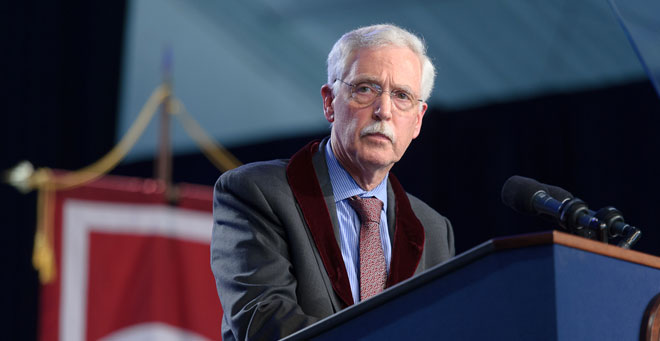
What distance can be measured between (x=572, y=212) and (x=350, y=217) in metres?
0.52

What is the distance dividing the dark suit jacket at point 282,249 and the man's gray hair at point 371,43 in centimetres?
20

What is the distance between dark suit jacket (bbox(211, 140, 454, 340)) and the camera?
1386 mm

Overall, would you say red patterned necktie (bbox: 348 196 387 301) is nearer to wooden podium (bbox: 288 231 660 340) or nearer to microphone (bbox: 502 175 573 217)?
microphone (bbox: 502 175 573 217)

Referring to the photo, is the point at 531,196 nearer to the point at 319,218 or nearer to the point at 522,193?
the point at 522,193

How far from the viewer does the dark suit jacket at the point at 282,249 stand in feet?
4.55

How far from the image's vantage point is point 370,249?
1.63 meters

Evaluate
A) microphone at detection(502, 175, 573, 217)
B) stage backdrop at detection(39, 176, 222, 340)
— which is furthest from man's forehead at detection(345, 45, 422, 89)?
stage backdrop at detection(39, 176, 222, 340)

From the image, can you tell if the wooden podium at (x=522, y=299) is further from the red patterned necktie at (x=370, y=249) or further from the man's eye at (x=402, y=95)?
the man's eye at (x=402, y=95)

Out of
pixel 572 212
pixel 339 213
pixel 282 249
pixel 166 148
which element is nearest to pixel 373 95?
pixel 339 213

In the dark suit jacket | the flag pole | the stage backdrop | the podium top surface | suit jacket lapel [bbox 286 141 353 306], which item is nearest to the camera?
the podium top surface

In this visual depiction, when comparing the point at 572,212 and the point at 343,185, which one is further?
the point at 343,185

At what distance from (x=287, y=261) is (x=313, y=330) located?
0.34m

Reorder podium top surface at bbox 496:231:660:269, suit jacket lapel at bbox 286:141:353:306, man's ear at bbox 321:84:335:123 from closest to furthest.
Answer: podium top surface at bbox 496:231:660:269, suit jacket lapel at bbox 286:141:353:306, man's ear at bbox 321:84:335:123

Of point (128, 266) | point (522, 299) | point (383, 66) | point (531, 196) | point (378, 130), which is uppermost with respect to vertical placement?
point (383, 66)
